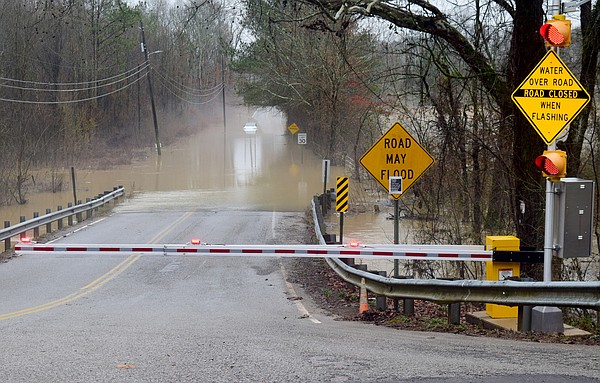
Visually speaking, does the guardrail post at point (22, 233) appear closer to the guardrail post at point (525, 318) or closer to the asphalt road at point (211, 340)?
the asphalt road at point (211, 340)

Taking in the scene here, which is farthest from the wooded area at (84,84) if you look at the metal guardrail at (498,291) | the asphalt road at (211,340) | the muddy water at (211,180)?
the metal guardrail at (498,291)

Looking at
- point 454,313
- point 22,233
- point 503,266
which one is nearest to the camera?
point 454,313

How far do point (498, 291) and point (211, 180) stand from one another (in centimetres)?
4180

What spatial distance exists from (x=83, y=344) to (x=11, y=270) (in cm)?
1000

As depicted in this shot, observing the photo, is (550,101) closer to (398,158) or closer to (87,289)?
(398,158)

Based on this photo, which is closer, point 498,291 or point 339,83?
point 498,291

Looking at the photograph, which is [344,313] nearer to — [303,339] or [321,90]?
[303,339]

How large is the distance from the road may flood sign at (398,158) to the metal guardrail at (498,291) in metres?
3.06

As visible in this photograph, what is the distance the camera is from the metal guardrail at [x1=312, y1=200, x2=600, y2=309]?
838 cm

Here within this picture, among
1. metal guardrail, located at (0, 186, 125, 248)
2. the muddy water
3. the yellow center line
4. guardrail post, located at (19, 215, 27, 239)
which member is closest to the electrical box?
the yellow center line

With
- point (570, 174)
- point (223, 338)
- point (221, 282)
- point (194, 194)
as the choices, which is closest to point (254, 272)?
point (221, 282)

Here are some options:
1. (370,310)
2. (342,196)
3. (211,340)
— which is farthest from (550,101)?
(342,196)

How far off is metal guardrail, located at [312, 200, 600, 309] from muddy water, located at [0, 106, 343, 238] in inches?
903

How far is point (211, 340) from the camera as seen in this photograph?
8.74m
